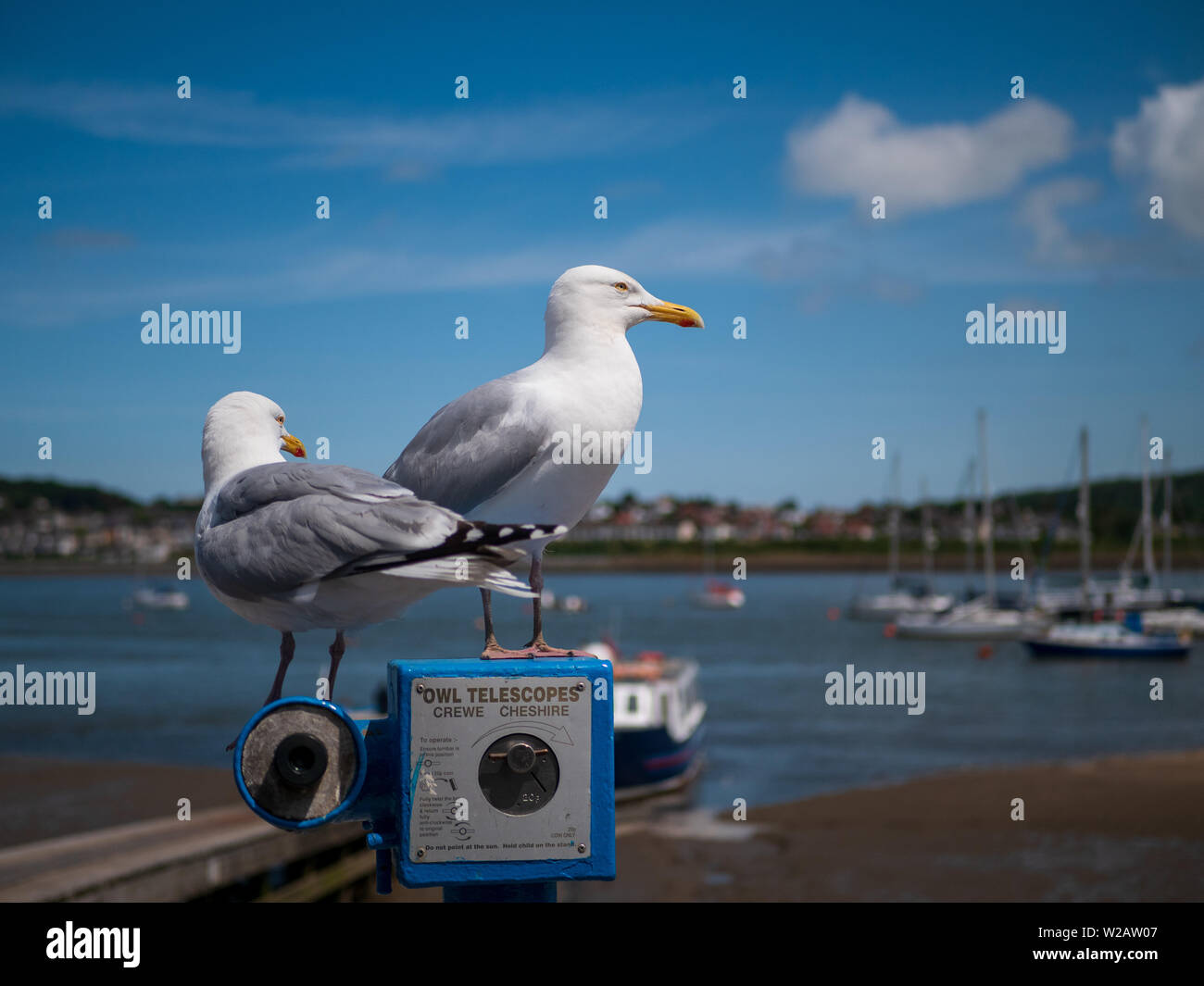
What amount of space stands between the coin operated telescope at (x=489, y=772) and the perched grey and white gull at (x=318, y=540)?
290 millimetres

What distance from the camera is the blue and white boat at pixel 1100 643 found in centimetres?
6375

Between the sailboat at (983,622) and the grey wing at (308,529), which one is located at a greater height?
the grey wing at (308,529)

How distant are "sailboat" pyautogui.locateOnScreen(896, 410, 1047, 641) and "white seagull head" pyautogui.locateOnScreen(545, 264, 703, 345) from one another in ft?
237

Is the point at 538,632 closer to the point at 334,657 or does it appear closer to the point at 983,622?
the point at 334,657

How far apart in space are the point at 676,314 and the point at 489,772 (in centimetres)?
165

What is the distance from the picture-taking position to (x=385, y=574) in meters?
3.55

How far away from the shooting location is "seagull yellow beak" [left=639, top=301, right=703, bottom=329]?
409 cm

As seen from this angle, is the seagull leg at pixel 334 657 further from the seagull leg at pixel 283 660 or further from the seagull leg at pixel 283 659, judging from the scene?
the seagull leg at pixel 283 659

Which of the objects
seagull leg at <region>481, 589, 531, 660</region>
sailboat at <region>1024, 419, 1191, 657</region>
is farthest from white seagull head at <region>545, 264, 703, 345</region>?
sailboat at <region>1024, 419, 1191, 657</region>

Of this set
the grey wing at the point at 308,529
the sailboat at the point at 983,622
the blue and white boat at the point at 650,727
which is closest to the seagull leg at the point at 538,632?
the grey wing at the point at 308,529

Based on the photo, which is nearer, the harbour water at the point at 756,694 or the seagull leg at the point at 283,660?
the seagull leg at the point at 283,660
